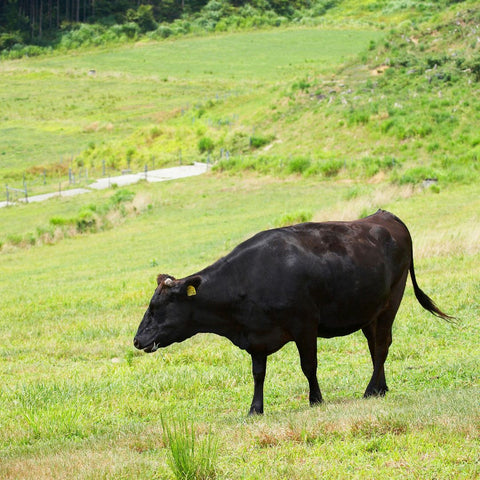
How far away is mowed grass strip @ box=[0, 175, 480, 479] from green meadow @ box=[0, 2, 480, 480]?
0.03 metres

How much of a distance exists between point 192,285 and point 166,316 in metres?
0.46

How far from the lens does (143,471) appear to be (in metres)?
6.06

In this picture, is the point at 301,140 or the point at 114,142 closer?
the point at 301,140

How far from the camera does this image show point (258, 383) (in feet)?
27.9

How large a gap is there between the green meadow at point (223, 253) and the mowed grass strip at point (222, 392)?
30 mm

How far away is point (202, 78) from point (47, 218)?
52.4 meters

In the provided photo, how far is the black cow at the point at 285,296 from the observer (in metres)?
8.30

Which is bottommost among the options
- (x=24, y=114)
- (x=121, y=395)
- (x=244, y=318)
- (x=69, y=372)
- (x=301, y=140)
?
(x=24, y=114)

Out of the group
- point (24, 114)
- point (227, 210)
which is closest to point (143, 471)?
point (227, 210)

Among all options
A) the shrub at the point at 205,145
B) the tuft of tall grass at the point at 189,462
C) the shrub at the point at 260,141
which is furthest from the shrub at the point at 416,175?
the tuft of tall grass at the point at 189,462

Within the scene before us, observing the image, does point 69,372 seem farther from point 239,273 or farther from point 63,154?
point 63,154

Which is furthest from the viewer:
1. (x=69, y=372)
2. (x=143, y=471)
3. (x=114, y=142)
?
(x=114, y=142)

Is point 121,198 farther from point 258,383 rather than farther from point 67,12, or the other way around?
point 67,12

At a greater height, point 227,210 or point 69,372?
point 69,372
